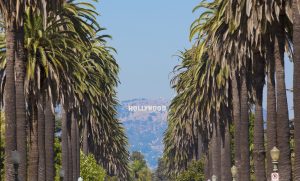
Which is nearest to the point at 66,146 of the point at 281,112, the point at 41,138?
the point at 41,138

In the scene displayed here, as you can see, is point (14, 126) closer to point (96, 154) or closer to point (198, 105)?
point (198, 105)

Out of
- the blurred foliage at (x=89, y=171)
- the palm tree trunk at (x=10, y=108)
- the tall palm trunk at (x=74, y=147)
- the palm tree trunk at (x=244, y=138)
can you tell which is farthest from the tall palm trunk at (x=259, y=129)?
the blurred foliage at (x=89, y=171)

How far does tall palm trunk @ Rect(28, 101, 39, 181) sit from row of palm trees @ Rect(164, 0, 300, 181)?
11.8 metres

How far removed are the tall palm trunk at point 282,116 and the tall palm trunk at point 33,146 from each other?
15496 mm

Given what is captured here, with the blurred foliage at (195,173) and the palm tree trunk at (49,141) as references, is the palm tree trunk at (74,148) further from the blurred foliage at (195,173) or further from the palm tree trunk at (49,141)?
the blurred foliage at (195,173)

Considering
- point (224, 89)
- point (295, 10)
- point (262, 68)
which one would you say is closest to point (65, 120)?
point (224, 89)

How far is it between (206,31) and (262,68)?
977 centimetres

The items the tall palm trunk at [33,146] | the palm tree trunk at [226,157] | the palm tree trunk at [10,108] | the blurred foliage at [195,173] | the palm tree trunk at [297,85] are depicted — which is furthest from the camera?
the blurred foliage at [195,173]

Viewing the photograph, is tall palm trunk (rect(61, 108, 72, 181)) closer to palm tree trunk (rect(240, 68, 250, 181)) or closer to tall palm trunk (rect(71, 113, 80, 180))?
tall palm trunk (rect(71, 113, 80, 180))

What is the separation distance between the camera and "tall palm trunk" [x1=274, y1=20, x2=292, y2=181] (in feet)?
132

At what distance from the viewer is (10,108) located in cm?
3931

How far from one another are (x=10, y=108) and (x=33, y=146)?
11.6m

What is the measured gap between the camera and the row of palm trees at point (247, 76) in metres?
40.4

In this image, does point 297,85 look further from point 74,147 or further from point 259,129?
point 74,147
